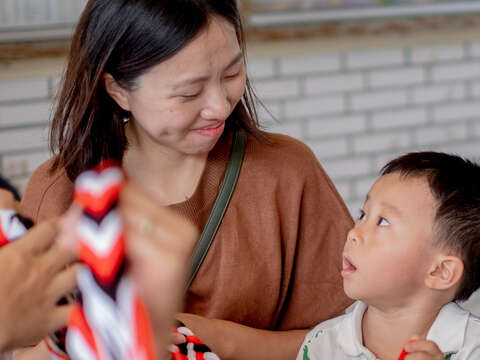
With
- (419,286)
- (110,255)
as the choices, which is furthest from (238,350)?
(110,255)

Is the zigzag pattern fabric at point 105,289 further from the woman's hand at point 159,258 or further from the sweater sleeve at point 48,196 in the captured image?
the sweater sleeve at point 48,196

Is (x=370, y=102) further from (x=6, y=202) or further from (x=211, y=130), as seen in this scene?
(x=6, y=202)

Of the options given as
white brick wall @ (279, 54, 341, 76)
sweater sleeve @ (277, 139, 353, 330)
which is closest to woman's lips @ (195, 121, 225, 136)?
sweater sleeve @ (277, 139, 353, 330)

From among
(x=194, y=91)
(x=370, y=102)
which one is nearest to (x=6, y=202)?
(x=194, y=91)

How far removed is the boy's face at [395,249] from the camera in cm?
122

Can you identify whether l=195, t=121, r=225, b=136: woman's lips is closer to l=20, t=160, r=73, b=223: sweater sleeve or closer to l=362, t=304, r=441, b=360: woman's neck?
l=20, t=160, r=73, b=223: sweater sleeve

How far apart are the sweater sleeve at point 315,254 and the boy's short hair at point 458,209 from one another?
287mm

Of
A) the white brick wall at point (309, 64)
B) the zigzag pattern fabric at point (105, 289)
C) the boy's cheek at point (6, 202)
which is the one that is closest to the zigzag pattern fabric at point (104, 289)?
the zigzag pattern fabric at point (105, 289)

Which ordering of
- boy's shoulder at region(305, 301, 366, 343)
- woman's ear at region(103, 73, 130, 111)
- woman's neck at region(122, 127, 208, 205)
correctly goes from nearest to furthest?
boy's shoulder at region(305, 301, 366, 343) → woman's ear at region(103, 73, 130, 111) → woman's neck at region(122, 127, 208, 205)

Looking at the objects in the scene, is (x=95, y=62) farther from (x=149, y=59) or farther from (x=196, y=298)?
(x=196, y=298)

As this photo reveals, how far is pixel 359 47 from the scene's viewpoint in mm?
3410

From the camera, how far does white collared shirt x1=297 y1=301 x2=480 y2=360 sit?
1.17 metres

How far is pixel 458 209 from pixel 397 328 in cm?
23

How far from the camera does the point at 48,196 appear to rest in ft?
4.84
